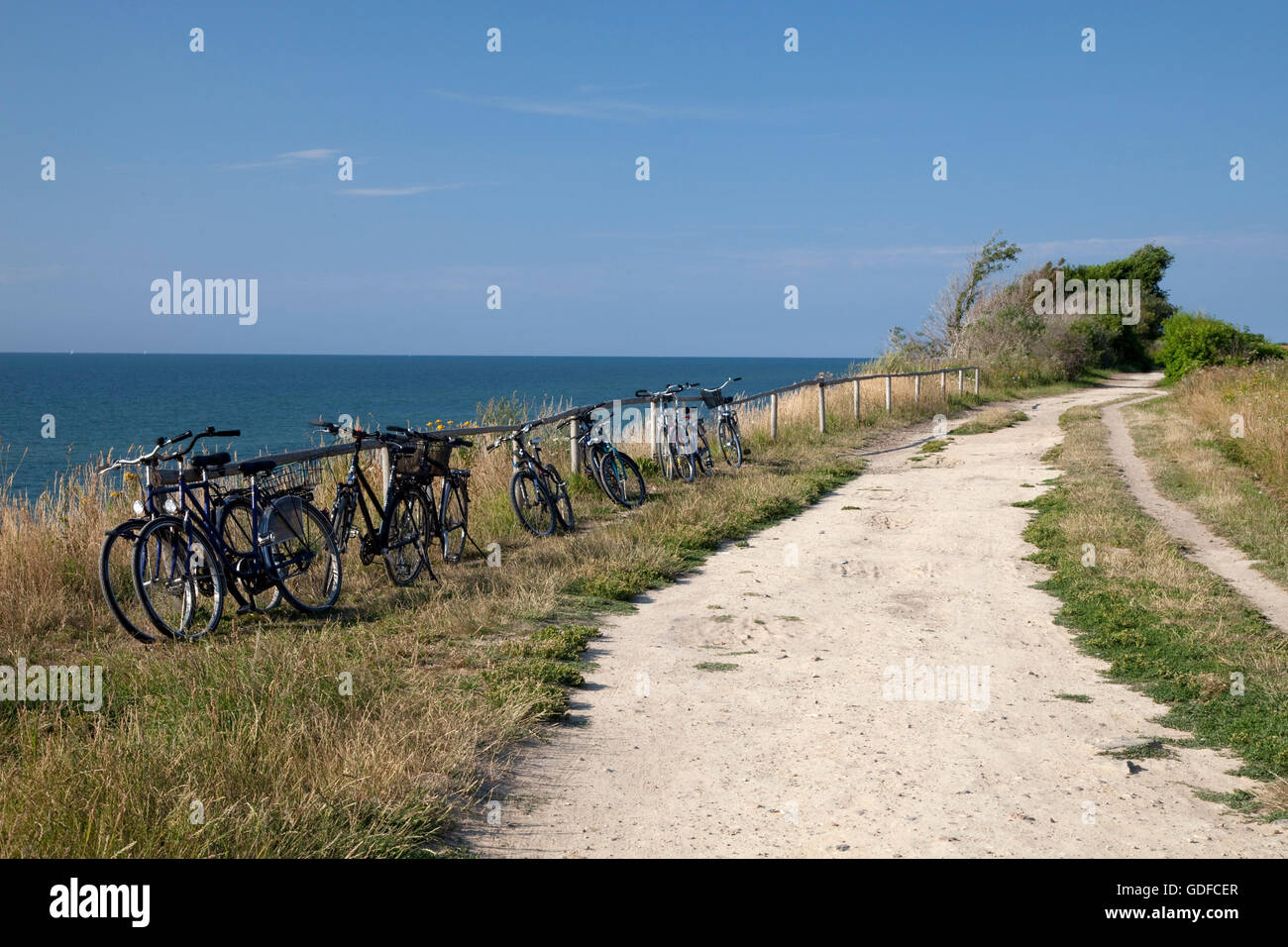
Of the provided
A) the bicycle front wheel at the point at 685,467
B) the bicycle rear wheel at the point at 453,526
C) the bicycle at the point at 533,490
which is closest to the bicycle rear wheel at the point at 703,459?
the bicycle front wheel at the point at 685,467

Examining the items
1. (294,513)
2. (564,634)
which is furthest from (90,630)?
(564,634)

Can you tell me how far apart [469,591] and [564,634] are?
157cm

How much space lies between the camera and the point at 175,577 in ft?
21.6

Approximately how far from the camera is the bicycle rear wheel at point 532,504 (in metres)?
10.5

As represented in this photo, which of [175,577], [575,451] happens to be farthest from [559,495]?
[175,577]

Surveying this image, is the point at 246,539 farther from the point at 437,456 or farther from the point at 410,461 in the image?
the point at 437,456

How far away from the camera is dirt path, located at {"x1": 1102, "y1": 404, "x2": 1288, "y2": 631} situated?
7.83 m

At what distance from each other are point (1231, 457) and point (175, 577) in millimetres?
15875

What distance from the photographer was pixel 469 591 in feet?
26.5

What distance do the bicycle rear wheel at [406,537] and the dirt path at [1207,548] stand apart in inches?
264

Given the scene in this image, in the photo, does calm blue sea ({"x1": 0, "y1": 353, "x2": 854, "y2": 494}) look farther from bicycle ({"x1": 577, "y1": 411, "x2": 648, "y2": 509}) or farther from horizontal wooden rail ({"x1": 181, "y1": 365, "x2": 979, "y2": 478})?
bicycle ({"x1": 577, "y1": 411, "x2": 648, "y2": 509})

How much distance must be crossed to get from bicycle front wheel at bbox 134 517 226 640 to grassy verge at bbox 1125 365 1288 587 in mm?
8506
